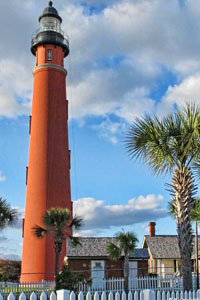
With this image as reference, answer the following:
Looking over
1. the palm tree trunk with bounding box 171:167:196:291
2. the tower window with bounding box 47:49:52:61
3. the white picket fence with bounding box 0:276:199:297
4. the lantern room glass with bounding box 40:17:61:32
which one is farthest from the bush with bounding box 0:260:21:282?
the palm tree trunk with bounding box 171:167:196:291

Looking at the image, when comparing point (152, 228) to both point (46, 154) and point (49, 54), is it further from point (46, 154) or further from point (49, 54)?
point (49, 54)

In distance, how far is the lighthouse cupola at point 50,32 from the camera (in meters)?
31.6

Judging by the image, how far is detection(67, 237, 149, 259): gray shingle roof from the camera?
28.2 metres

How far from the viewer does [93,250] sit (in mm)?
28594

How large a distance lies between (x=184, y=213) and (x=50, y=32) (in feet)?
75.2

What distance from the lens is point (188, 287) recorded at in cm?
1215

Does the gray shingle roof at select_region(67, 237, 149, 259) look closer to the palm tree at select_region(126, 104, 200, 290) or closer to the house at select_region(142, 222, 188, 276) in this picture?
the house at select_region(142, 222, 188, 276)

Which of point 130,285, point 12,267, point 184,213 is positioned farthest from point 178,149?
point 12,267

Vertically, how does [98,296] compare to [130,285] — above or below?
above

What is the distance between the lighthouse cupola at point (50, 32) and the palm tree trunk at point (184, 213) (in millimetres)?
21436

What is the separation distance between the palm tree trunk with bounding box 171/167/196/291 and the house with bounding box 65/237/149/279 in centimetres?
1570

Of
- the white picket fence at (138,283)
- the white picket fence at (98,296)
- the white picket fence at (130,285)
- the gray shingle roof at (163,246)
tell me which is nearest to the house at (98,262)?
the white picket fence at (130,285)

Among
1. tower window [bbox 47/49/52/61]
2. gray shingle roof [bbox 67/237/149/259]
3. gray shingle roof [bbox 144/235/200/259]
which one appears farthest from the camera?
gray shingle roof [bbox 144/235/200/259]

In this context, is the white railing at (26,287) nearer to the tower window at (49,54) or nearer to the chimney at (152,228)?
the tower window at (49,54)
